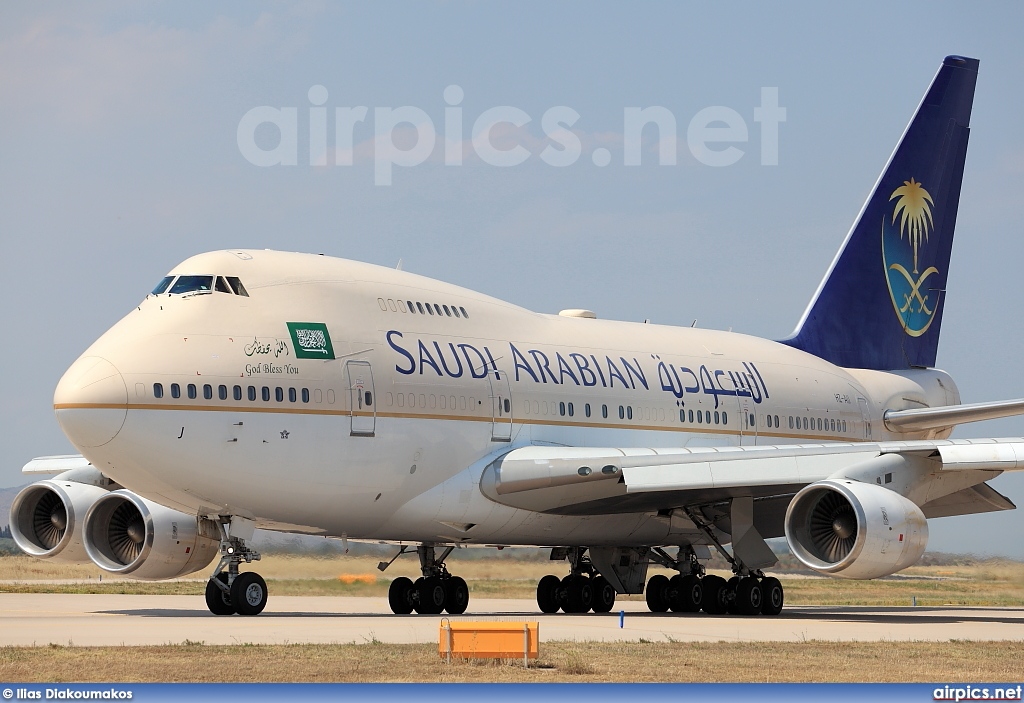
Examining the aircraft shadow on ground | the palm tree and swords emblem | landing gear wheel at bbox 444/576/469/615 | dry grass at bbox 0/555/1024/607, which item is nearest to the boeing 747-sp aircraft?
landing gear wheel at bbox 444/576/469/615

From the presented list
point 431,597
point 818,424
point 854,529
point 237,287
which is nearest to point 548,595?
point 431,597

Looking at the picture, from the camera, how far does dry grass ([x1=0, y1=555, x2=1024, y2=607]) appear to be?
24.5m

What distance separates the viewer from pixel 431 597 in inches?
874

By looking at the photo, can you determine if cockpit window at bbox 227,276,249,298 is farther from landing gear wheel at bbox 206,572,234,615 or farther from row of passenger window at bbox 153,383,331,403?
landing gear wheel at bbox 206,572,234,615

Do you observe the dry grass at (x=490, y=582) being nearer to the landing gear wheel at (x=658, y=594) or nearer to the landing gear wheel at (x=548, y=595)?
the landing gear wheel at (x=548, y=595)

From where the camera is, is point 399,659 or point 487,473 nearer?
point 399,659

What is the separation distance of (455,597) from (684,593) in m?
4.69

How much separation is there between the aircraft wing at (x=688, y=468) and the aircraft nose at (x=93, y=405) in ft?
19.3

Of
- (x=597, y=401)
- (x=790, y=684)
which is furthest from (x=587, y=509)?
(x=790, y=684)

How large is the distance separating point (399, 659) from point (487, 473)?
8.63 metres

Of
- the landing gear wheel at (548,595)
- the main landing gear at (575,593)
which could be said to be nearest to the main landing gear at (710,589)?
the main landing gear at (575,593)

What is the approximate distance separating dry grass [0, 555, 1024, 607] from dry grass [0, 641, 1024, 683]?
9.69 meters

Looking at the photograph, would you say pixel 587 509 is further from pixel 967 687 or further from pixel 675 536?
pixel 967 687

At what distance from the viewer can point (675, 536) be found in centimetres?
2530
